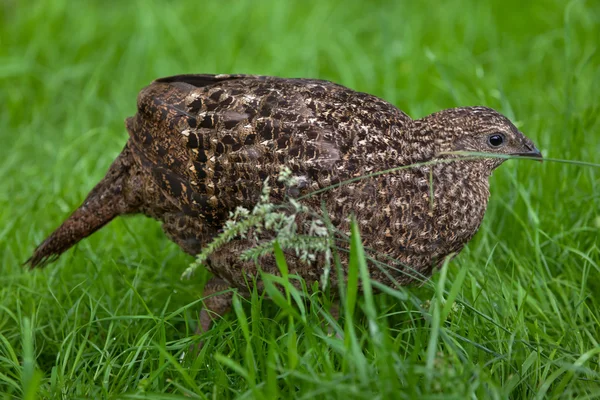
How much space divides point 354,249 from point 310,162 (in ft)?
1.93

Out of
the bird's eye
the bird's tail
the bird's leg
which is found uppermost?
the bird's eye

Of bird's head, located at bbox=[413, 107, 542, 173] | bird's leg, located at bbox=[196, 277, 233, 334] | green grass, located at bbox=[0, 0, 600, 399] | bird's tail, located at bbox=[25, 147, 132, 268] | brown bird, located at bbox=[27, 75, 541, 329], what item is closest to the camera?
green grass, located at bbox=[0, 0, 600, 399]

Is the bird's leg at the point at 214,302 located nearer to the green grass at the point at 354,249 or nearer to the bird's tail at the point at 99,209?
the green grass at the point at 354,249

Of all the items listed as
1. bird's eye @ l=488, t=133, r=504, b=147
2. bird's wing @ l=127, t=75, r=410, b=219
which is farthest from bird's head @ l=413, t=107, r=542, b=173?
bird's wing @ l=127, t=75, r=410, b=219

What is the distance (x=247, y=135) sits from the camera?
300 centimetres

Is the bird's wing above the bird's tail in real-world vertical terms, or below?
above

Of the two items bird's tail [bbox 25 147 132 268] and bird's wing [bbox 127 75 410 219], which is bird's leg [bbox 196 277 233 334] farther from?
bird's tail [bbox 25 147 132 268]

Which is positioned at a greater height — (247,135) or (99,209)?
(247,135)

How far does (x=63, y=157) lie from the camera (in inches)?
180

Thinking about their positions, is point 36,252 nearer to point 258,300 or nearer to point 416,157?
point 258,300

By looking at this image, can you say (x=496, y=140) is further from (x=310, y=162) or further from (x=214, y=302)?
(x=214, y=302)

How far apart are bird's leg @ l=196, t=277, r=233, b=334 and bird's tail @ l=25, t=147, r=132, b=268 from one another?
22.0 inches

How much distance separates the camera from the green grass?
263 centimetres

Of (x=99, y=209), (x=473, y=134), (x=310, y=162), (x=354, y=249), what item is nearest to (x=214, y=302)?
(x=99, y=209)
